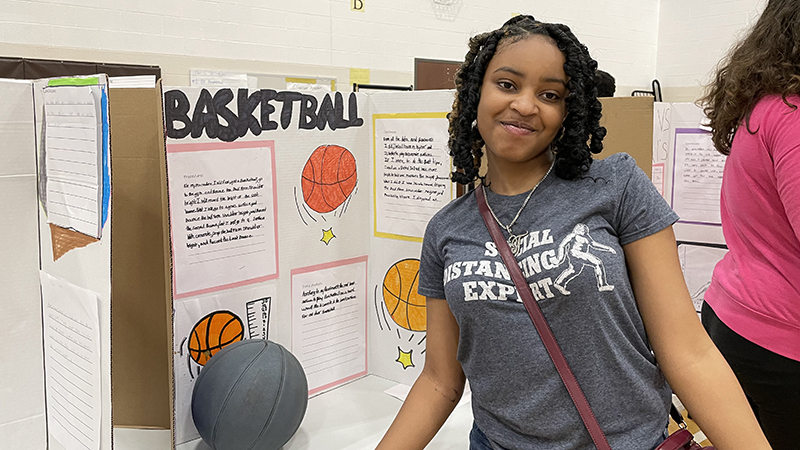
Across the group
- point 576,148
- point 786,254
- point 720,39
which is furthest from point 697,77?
point 576,148

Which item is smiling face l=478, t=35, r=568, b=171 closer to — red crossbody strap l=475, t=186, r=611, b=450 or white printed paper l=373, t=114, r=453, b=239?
red crossbody strap l=475, t=186, r=611, b=450

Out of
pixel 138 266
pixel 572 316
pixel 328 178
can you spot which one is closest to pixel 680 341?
pixel 572 316

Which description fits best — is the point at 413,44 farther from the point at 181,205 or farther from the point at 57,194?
the point at 57,194

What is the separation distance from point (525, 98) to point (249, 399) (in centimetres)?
68

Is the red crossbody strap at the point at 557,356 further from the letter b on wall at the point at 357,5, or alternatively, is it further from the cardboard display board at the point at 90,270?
the letter b on wall at the point at 357,5

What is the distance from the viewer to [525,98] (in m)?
0.92

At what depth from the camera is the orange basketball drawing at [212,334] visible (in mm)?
1251

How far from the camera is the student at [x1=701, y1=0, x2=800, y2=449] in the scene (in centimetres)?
114

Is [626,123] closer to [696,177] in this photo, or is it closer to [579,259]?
[579,259]

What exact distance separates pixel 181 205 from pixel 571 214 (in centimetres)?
73

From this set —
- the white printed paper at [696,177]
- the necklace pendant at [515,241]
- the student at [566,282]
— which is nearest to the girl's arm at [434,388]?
the student at [566,282]

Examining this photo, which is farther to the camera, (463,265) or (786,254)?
(786,254)

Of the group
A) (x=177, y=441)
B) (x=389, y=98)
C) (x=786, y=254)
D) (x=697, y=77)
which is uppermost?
(x=697, y=77)

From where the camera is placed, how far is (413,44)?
4246 mm
